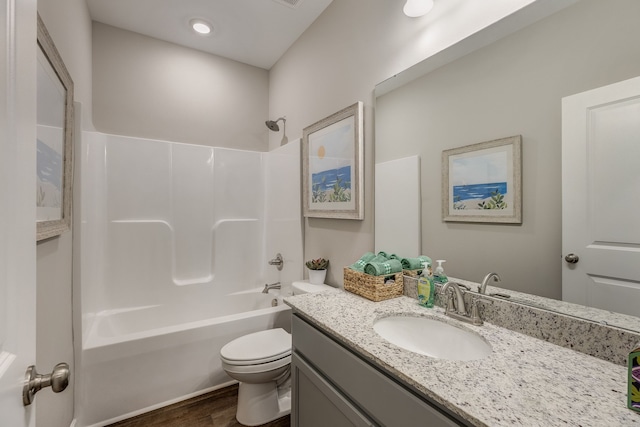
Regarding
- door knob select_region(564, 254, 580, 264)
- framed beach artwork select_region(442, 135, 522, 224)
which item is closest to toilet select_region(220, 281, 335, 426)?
framed beach artwork select_region(442, 135, 522, 224)

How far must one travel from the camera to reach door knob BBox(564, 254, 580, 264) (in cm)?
92

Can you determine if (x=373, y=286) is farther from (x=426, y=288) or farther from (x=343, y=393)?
(x=343, y=393)

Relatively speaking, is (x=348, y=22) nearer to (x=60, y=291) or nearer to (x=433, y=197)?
(x=433, y=197)

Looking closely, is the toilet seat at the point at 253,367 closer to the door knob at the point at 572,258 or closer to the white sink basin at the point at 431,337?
the white sink basin at the point at 431,337

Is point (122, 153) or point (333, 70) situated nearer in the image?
point (333, 70)

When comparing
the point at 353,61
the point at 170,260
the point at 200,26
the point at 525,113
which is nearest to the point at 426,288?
the point at 525,113

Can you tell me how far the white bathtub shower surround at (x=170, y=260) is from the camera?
176 cm

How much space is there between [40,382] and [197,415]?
5.15 feet

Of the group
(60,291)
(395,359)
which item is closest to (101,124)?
(60,291)

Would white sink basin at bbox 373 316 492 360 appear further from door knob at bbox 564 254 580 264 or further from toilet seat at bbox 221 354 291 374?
toilet seat at bbox 221 354 291 374

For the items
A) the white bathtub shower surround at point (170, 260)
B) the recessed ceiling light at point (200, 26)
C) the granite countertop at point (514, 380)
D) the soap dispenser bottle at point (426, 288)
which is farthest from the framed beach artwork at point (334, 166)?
the recessed ceiling light at point (200, 26)

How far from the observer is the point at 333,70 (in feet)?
6.66

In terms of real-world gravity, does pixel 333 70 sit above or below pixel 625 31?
above

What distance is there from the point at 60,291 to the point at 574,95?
92.6 inches
